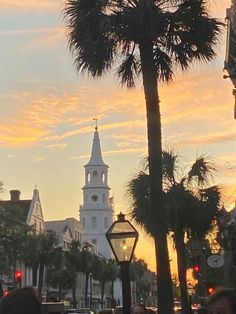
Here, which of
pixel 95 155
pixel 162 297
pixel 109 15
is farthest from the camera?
pixel 95 155

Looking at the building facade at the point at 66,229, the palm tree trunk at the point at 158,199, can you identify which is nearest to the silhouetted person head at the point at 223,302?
the palm tree trunk at the point at 158,199

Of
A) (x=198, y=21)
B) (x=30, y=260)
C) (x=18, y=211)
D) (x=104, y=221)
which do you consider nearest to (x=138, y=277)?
(x=104, y=221)

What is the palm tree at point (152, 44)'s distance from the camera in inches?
522

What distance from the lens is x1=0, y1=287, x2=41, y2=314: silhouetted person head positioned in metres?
3.23

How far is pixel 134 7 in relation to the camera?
1380 centimetres

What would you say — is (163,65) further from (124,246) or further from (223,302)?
(223,302)

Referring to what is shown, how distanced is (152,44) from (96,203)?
135m

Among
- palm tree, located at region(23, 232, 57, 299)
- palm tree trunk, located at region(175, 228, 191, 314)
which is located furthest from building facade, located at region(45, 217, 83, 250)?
palm tree trunk, located at region(175, 228, 191, 314)

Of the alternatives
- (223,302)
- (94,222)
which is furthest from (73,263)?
(223,302)

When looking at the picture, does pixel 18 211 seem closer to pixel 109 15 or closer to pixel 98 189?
pixel 109 15

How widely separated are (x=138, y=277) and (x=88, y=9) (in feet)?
397

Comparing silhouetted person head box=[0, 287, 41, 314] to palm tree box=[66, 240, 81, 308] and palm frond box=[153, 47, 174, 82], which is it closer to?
palm frond box=[153, 47, 174, 82]

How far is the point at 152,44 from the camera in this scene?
1408 cm

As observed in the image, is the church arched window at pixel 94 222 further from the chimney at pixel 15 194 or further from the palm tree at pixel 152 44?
the palm tree at pixel 152 44
